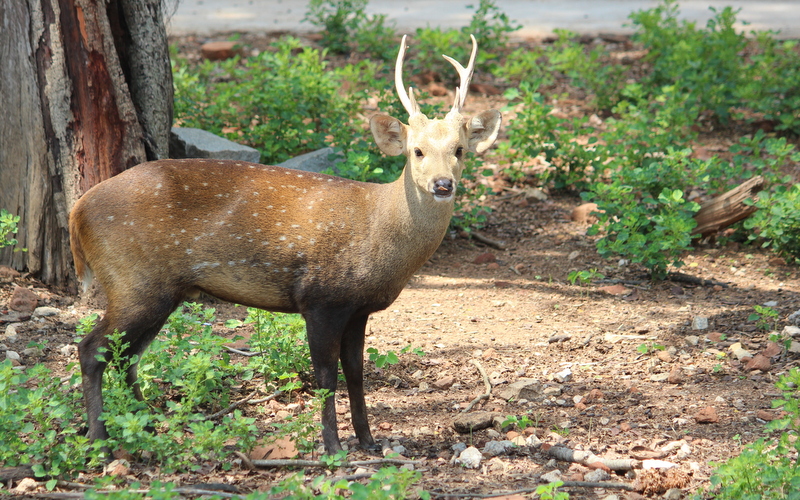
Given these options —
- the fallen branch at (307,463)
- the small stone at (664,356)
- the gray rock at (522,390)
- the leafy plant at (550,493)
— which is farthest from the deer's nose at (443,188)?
the small stone at (664,356)

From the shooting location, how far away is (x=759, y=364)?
17.3ft

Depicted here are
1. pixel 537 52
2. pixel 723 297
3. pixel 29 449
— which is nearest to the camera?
pixel 29 449

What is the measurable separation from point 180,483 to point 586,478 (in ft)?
6.28

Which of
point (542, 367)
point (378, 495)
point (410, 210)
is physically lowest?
point (542, 367)

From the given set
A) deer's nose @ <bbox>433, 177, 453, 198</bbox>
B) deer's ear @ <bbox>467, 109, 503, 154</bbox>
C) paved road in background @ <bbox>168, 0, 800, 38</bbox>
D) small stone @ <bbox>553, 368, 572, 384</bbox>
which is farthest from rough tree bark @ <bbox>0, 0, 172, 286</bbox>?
paved road in background @ <bbox>168, 0, 800, 38</bbox>

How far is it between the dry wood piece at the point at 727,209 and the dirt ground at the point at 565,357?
0.82 ft

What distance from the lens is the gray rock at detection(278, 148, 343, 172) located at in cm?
725

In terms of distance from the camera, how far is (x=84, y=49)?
544cm

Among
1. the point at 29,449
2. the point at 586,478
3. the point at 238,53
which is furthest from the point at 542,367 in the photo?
the point at 238,53

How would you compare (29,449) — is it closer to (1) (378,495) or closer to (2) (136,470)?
(2) (136,470)

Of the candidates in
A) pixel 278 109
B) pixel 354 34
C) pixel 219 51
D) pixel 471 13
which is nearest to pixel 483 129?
pixel 278 109

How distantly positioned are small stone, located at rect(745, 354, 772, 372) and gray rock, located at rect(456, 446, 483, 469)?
1976mm

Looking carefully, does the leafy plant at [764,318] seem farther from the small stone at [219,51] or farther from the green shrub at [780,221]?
the small stone at [219,51]

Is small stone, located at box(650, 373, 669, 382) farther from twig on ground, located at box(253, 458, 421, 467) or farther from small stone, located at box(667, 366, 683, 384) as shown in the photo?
twig on ground, located at box(253, 458, 421, 467)
